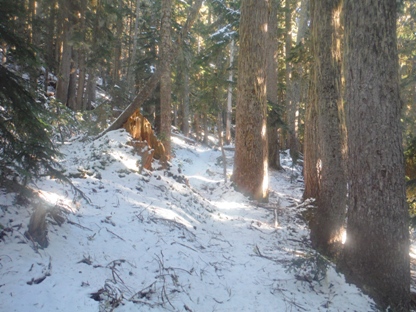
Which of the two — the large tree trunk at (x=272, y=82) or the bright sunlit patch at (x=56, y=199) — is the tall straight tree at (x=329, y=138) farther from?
the large tree trunk at (x=272, y=82)

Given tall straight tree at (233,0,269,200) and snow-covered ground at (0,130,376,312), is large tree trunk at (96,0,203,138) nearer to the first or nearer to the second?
snow-covered ground at (0,130,376,312)

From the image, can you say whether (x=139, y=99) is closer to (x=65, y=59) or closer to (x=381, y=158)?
(x=381, y=158)

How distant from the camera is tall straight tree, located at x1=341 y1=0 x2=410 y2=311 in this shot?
14.4 feet

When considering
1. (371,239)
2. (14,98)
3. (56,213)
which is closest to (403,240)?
(371,239)

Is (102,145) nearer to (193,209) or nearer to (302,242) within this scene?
(193,209)

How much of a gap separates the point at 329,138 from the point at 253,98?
3.23m

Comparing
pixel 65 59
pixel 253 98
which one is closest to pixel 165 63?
pixel 253 98

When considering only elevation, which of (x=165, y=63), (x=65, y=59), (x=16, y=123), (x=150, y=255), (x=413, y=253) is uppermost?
(x=65, y=59)

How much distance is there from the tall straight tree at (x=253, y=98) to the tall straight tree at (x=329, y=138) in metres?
2.50

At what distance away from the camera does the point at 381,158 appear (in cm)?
437

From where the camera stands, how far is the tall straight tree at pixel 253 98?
356 inches

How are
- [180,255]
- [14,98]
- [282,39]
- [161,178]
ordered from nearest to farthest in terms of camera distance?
[14,98] → [180,255] → [161,178] → [282,39]

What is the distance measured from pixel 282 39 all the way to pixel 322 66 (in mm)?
16940

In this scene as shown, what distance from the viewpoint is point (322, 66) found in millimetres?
6621
